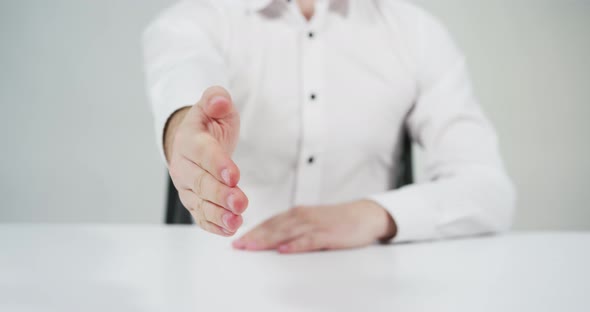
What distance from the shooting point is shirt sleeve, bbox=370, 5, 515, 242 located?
730 mm

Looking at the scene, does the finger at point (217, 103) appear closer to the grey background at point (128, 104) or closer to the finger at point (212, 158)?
the finger at point (212, 158)

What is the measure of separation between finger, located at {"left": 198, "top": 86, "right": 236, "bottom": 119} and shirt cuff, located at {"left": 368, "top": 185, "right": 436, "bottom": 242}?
16.3 inches

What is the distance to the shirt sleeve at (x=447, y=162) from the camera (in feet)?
2.40

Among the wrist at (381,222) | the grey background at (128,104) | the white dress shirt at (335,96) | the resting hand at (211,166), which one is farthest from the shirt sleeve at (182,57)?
the grey background at (128,104)

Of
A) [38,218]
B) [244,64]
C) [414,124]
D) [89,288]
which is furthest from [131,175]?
[89,288]

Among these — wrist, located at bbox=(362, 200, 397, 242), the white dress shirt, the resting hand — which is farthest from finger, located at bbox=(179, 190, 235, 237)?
the white dress shirt

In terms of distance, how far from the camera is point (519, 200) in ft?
6.86

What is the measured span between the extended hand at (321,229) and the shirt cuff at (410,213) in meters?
0.02

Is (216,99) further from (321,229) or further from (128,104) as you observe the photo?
(128,104)

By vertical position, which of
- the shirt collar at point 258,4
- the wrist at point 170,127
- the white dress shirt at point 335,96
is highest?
the shirt collar at point 258,4

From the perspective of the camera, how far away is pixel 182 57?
741mm

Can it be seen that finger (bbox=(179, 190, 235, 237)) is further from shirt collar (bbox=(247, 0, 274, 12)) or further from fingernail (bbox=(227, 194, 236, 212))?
shirt collar (bbox=(247, 0, 274, 12))

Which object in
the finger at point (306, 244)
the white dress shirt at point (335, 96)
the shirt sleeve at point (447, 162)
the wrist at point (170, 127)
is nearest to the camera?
the wrist at point (170, 127)

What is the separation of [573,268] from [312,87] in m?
0.58
